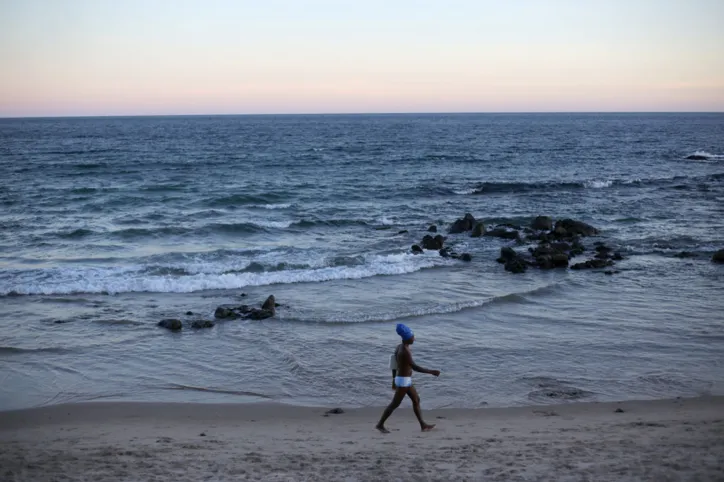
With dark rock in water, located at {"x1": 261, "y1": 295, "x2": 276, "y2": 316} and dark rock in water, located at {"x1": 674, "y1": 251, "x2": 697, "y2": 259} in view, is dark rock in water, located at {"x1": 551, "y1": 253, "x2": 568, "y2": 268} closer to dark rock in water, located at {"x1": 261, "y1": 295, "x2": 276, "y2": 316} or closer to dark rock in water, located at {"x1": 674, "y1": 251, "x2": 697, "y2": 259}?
dark rock in water, located at {"x1": 674, "y1": 251, "x2": 697, "y2": 259}

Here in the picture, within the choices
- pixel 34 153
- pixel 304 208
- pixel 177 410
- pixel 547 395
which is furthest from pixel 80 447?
pixel 34 153

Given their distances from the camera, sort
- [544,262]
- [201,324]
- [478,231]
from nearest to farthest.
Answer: [201,324], [544,262], [478,231]

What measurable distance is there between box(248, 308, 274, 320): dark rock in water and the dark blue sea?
25 cm

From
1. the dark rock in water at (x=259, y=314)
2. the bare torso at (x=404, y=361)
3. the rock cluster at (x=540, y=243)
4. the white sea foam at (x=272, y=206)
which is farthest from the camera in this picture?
the white sea foam at (x=272, y=206)

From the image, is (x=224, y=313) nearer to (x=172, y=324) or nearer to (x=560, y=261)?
(x=172, y=324)

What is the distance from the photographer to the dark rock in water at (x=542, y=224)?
88.7 ft

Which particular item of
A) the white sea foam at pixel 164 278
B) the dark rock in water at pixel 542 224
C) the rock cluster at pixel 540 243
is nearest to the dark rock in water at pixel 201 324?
the white sea foam at pixel 164 278

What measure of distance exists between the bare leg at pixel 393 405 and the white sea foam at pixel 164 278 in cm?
1049

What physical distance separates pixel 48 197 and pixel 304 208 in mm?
14375

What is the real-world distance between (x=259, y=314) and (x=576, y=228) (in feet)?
51.8

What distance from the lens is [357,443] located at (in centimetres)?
859

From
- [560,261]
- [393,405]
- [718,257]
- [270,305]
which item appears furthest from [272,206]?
[393,405]

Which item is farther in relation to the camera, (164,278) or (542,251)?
(542,251)

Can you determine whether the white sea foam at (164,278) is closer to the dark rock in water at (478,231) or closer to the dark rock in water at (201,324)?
the dark rock in water at (201,324)
